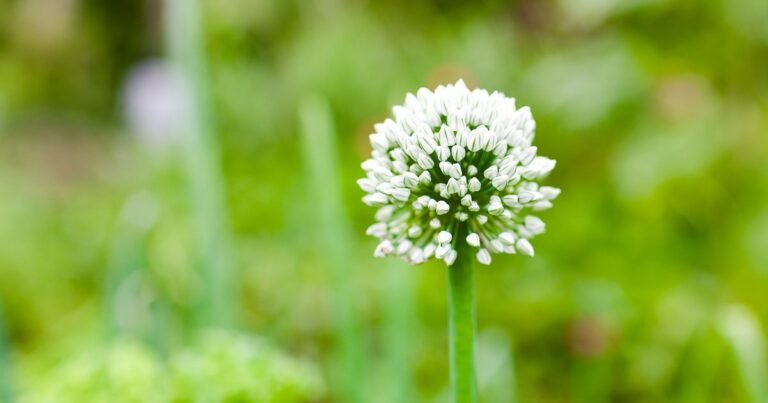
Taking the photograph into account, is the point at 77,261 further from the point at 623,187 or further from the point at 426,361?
the point at 623,187

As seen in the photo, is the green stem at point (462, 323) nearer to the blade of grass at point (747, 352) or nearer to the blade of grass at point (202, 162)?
the blade of grass at point (747, 352)

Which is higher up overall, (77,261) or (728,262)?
(77,261)

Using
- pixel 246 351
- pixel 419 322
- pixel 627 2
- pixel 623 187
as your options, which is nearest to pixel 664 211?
pixel 623 187

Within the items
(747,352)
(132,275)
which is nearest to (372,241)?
(132,275)

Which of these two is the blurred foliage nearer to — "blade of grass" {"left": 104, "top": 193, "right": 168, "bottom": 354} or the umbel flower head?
"blade of grass" {"left": 104, "top": 193, "right": 168, "bottom": 354}

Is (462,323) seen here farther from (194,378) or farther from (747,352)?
(747,352)

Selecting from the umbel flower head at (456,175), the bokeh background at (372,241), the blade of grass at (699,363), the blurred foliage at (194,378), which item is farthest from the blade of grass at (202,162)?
the blade of grass at (699,363)
